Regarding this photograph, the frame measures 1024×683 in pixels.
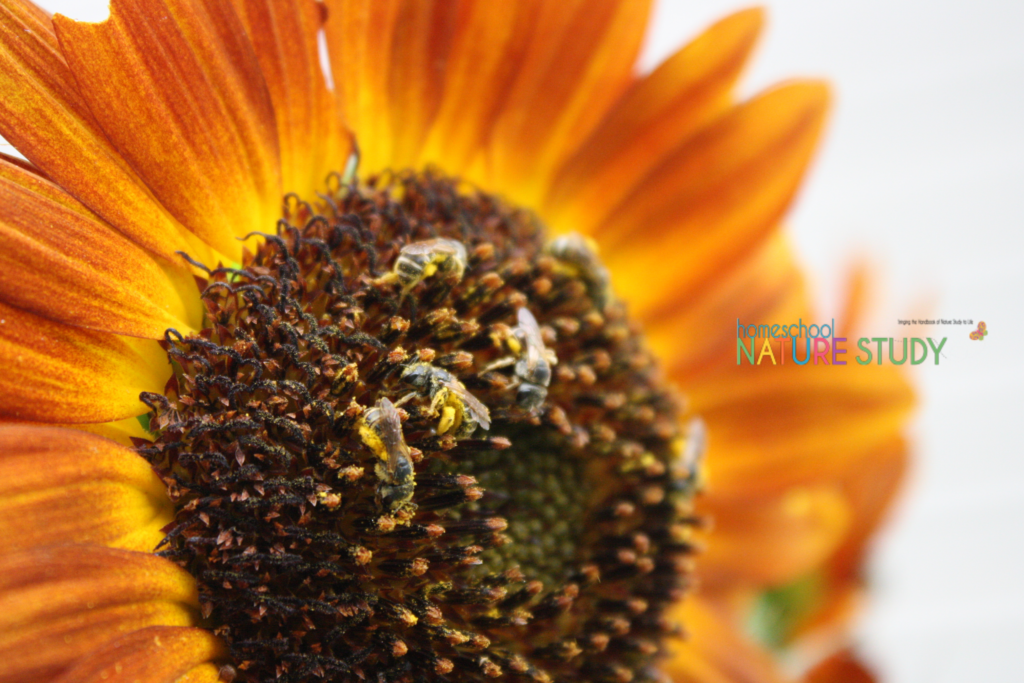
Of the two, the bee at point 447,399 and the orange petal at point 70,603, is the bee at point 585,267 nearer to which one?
the bee at point 447,399

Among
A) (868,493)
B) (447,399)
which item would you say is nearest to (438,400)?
(447,399)

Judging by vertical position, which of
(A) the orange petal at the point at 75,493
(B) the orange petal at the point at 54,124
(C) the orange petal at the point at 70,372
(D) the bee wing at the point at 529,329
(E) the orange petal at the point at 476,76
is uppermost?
(E) the orange petal at the point at 476,76

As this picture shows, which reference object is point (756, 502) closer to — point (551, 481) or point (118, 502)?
point (551, 481)

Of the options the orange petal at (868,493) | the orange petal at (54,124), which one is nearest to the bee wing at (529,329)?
the orange petal at (54,124)

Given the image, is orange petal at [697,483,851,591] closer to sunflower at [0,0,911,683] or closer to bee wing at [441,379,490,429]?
sunflower at [0,0,911,683]

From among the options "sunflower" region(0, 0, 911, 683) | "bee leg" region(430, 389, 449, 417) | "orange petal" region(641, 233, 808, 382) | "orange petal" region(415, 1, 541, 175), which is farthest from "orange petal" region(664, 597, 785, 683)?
"orange petal" region(415, 1, 541, 175)
